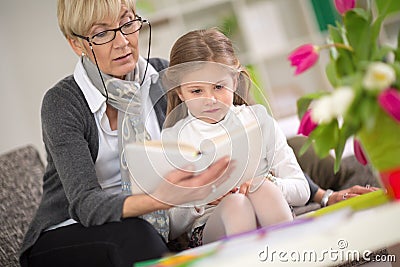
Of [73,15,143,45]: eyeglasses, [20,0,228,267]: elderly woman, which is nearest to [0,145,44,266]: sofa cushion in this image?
[20,0,228,267]: elderly woman

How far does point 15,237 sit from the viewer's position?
1920 millimetres

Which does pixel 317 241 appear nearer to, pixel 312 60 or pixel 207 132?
pixel 312 60

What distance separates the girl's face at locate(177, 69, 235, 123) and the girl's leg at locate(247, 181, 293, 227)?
0.18 m

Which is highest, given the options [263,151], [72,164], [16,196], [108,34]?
[108,34]

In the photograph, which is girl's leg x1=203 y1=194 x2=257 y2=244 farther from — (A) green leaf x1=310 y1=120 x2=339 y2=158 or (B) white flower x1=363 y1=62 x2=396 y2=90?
(B) white flower x1=363 y1=62 x2=396 y2=90

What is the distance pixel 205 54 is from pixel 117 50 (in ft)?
0.79

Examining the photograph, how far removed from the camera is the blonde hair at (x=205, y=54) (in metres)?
1.44

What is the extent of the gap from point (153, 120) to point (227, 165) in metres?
0.30

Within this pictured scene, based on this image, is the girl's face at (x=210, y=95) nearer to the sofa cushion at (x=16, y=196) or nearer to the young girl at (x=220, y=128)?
the young girl at (x=220, y=128)

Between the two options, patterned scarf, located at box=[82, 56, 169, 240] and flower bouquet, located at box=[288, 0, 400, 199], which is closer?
flower bouquet, located at box=[288, 0, 400, 199]

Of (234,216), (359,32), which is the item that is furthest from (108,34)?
(359,32)

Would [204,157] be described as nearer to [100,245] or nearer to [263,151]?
[263,151]

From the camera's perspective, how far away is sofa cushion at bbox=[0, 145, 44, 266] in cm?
189

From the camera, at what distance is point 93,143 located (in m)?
1.58
